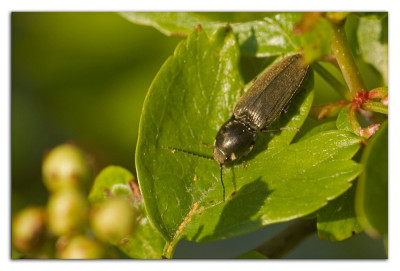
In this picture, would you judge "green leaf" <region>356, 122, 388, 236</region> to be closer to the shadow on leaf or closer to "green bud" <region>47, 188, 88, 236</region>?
the shadow on leaf

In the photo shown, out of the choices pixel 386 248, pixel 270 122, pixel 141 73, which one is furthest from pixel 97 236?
pixel 141 73

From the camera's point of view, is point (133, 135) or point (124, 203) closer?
point (124, 203)

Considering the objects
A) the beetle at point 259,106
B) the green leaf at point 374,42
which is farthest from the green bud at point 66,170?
the green leaf at point 374,42

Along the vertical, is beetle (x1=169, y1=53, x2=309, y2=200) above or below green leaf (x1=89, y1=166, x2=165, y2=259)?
above

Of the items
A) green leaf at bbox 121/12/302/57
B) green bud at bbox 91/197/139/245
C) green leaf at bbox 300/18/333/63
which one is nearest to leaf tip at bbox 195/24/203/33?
green leaf at bbox 121/12/302/57

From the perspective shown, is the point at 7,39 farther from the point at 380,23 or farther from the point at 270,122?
the point at 380,23
